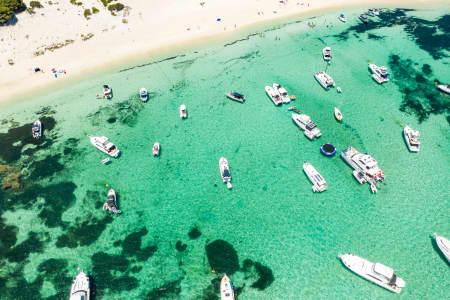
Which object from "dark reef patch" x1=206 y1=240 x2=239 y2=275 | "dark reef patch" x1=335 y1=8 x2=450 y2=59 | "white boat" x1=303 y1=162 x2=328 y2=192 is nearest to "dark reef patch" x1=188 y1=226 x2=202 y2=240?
"dark reef patch" x1=206 y1=240 x2=239 y2=275

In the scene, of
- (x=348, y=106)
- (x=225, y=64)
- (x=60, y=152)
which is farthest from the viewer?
(x=225, y=64)

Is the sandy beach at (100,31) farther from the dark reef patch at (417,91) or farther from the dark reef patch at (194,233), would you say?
the dark reef patch at (194,233)

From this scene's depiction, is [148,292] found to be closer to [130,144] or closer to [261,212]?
[261,212]

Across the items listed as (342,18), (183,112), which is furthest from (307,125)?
(342,18)

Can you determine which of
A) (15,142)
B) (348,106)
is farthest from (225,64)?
(15,142)

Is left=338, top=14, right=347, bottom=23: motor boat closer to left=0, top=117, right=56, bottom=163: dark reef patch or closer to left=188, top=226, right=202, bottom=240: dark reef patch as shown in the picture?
left=188, top=226, right=202, bottom=240: dark reef patch

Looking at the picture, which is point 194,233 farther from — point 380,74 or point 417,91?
point 417,91

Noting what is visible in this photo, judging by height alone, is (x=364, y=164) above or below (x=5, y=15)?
below
